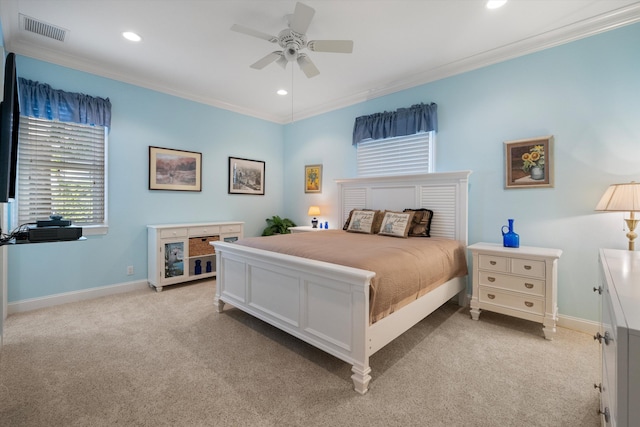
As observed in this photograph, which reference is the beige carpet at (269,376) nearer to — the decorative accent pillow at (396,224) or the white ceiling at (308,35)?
the decorative accent pillow at (396,224)

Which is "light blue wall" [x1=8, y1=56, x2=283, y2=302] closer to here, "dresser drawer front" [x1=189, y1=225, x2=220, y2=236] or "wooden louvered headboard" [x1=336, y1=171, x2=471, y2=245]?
"dresser drawer front" [x1=189, y1=225, x2=220, y2=236]

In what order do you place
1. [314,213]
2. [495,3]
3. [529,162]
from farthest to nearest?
1. [314,213]
2. [529,162]
3. [495,3]

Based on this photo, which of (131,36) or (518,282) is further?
(131,36)

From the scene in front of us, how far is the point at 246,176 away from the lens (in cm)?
507

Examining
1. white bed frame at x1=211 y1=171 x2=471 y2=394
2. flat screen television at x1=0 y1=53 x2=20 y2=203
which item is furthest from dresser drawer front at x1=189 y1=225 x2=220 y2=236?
flat screen television at x1=0 y1=53 x2=20 y2=203


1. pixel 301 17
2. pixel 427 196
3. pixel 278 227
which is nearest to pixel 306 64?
pixel 301 17

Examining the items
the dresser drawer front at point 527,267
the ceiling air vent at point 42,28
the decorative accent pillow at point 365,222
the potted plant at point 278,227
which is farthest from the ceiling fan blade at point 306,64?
the potted plant at point 278,227

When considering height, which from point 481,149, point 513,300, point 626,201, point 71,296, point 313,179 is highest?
point 481,149

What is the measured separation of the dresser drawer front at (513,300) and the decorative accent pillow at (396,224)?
97cm

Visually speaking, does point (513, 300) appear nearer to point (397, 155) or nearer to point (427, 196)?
point (427, 196)

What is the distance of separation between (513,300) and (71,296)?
488cm

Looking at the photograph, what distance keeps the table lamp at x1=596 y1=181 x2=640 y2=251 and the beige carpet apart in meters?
1.05

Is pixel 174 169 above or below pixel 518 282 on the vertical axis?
above

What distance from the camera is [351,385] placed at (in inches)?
72.6
